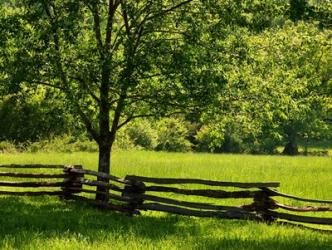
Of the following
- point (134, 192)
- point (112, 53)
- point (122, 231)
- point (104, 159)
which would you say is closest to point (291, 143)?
point (104, 159)

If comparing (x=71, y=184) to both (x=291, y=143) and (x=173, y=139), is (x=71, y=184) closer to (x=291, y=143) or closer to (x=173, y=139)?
(x=173, y=139)

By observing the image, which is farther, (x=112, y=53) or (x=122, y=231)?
(x=112, y=53)

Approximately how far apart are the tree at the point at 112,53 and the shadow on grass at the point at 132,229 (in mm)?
2711

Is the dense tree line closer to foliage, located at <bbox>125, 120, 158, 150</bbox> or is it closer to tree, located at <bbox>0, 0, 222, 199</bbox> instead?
tree, located at <bbox>0, 0, 222, 199</bbox>

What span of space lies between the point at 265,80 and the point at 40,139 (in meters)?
30.8

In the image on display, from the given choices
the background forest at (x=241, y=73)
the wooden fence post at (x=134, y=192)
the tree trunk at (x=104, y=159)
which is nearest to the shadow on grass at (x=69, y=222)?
the wooden fence post at (x=134, y=192)

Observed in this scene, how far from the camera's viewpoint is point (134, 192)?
13359 mm

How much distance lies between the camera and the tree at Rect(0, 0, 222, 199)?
40.2 ft

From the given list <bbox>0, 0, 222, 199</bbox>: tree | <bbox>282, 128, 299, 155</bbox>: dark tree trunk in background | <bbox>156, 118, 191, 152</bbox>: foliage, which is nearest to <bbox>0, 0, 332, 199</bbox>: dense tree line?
<bbox>0, 0, 222, 199</bbox>: tree

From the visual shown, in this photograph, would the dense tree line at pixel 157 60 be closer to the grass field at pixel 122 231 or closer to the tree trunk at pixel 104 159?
the tree trunk at pixel 104 159

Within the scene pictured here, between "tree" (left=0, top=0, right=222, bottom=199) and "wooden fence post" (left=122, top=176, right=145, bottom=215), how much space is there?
1855 mm

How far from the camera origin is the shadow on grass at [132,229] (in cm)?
980

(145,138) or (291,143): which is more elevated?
(291,143)

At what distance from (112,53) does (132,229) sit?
4179mm
